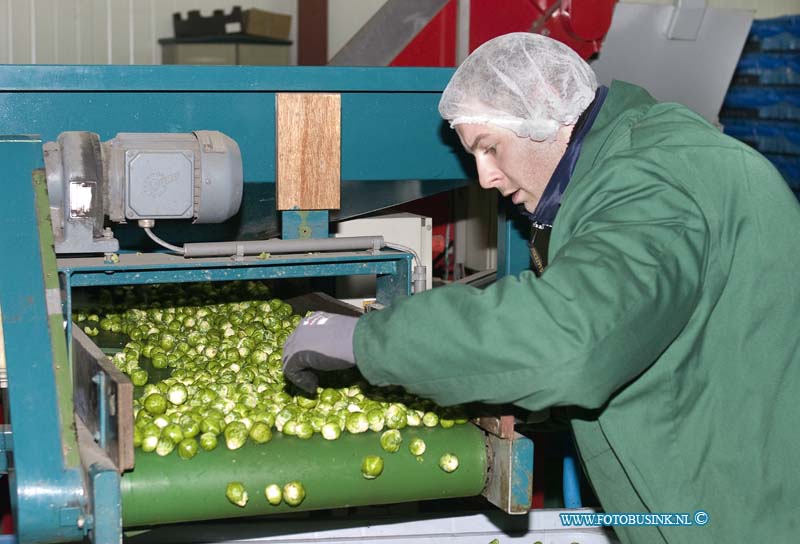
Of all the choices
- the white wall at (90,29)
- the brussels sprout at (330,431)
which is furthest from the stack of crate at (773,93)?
the brussels sprout at (330,431)

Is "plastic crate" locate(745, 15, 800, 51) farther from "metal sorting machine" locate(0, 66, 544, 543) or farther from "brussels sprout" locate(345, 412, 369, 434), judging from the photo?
"brussels sprout" locate(345, 412, 369, 434)

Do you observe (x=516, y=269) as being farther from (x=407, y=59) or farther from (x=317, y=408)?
(x=407, y=59)

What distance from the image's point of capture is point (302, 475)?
2.30 meters

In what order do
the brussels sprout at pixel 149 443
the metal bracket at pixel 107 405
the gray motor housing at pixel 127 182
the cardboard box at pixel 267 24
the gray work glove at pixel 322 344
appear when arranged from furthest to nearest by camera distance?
the cardboard box at pixel 267 24 → the gray motor housing at pixel 127 182 → the brussels sprout at pixel 149 443 → the metal bracket at pixel 107 405 → the gray work glove at pixel 322 344

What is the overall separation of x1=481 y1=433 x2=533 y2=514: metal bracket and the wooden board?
103cm

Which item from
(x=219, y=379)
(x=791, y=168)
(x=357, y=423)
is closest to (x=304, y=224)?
(x=219, y=379)

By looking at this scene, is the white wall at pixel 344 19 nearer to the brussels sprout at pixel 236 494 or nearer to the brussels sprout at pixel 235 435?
the brussels sprout at pixel 235 435

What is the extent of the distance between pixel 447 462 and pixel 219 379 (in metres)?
0.92

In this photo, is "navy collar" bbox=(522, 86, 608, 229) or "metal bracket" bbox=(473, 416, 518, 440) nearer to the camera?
"navy collar" bbox=(522, 86, 608, 229)

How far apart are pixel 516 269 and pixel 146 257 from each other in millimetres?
1452

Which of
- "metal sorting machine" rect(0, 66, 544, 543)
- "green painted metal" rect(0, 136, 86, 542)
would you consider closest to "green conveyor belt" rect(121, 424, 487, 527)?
"metal sorting machine" rect(0, 66, 544, 543)

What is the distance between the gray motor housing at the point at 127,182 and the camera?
8.52ft

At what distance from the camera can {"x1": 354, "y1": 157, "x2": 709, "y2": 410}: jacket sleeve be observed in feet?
5.37

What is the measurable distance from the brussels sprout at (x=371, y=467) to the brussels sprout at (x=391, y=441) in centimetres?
5
